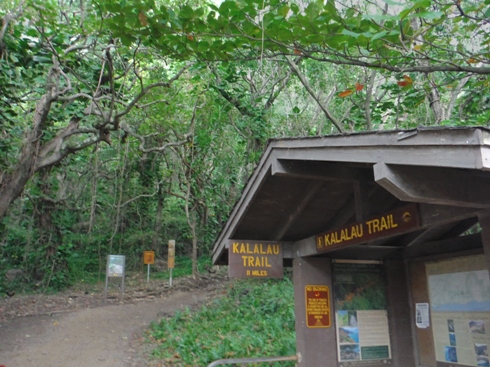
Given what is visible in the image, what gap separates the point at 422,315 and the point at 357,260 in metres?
1.05

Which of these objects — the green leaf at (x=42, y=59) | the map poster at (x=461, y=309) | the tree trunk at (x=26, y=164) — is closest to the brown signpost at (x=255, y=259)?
the map poster at (x=461, y=309)

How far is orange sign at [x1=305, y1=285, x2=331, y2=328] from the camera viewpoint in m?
5.64

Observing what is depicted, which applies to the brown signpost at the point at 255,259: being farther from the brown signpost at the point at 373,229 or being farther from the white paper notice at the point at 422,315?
the white paper notice at the point at 422,315

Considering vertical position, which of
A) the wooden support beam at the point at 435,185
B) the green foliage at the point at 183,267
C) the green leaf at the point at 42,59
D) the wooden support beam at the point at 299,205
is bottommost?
the wooden support beam at the point at 435,185

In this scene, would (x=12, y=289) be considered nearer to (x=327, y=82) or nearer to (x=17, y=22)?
(x=17, y=22)

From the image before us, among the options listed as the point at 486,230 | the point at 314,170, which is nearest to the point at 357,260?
the point at 314,170

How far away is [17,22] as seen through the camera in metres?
10.4

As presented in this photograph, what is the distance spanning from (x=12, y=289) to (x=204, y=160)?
9.34 meters

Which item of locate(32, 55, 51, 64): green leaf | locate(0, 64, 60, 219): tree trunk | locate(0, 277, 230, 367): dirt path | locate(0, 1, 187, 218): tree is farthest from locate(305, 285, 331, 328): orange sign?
locate(32, 55, 51, 64): green leaf

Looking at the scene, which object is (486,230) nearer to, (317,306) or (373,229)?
(373,229)

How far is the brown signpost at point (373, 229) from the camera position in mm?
4234

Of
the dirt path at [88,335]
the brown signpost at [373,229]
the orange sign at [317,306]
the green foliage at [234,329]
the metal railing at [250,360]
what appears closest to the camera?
the brown signpost at [373,229]

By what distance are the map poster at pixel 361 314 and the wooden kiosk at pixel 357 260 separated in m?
0.01

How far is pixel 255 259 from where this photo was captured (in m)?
5.86
